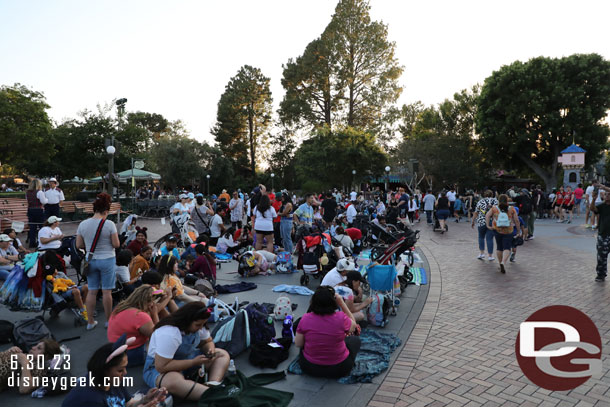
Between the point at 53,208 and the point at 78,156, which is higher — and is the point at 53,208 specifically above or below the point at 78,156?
below

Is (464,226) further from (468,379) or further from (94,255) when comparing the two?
(94,255)

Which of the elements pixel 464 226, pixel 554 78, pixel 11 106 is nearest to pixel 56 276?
pixel 464 226

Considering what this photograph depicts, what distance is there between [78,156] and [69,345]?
27351 millimetres

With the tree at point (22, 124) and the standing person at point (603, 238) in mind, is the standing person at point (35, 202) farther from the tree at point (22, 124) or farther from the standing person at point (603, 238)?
the tree at point (22, 124)

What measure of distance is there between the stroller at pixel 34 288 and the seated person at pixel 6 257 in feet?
3.86

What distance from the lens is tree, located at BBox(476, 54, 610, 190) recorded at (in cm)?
2962

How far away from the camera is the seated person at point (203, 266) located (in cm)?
715

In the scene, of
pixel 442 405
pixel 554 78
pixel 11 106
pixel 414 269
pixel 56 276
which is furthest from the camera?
pixel 554 78

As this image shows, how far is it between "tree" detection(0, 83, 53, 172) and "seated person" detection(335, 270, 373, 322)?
1009 inches

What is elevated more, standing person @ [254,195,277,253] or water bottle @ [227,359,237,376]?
standing person @ [254,195,277,253]

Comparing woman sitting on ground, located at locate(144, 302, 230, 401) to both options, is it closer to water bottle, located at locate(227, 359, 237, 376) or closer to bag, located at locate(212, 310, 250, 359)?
water bottle, located at locate(227, 359, 237, 376)

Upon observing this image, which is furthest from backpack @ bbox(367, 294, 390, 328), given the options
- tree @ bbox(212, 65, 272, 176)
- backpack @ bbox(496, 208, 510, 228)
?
tree @ bbox(212, 65, 272, 176)

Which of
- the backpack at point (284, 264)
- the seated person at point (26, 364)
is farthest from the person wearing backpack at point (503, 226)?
the seated person at point (26, 364)

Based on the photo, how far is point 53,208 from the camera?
458 inches
